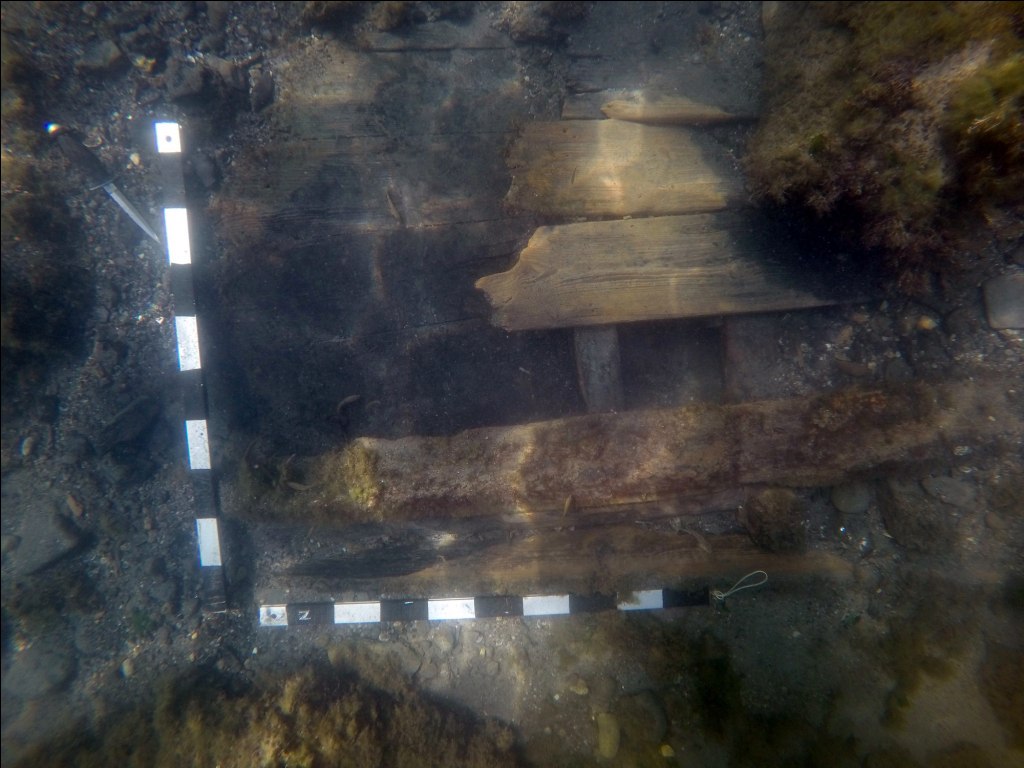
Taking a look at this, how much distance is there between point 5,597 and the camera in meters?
4.43

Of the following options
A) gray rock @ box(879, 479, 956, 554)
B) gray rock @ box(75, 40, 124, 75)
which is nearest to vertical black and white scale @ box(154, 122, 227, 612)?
gray rock @ box(75, 40, 124, 75)

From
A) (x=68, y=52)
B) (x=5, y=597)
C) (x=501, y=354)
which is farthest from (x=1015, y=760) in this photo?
(x=68, y=52)

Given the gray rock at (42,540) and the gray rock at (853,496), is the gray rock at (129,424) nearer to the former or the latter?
the gray rock at (42,540)

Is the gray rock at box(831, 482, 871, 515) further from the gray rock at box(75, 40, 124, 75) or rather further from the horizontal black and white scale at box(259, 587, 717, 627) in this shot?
the gray rock at box(75, 40, 124, 75)

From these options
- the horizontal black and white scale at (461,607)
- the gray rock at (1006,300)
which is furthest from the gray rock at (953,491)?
the horizontal black and white scale at (461,607)

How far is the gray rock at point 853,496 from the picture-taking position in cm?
371

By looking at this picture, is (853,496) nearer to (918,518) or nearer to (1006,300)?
(918,518)

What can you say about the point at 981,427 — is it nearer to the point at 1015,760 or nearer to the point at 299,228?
the point at 1015,760

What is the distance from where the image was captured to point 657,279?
3.35 metres

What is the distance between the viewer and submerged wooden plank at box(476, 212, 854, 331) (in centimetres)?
335

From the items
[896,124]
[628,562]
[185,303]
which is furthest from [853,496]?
[185,303]

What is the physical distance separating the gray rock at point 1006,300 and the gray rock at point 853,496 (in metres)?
1.45

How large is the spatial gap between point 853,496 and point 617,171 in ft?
9.91

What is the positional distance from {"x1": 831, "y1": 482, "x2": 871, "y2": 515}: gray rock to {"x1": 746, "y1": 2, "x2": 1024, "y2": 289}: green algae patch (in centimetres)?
152
